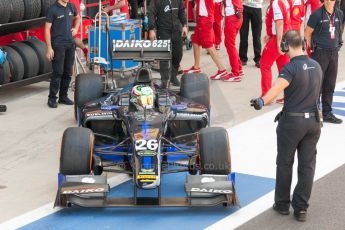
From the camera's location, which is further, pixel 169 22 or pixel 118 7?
pixel 118 7

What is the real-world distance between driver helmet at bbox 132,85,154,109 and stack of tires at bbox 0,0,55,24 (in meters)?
4.13

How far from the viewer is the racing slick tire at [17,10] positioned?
12219mm

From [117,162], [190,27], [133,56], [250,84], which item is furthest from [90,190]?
[190,27]

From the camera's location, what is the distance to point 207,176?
25.2 ft

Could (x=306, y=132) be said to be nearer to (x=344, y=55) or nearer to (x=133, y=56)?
(x=133, y=56)

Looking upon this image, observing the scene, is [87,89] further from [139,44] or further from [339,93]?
[339,93]

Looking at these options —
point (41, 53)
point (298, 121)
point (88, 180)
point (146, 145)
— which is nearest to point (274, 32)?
point (41, 53)

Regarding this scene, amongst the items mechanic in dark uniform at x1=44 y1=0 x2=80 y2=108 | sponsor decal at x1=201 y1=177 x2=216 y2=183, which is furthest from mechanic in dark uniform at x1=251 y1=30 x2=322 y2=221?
mechanic in dark uniform at x1=44 y1=0 x2=80 y2=108

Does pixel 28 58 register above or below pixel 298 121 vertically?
below

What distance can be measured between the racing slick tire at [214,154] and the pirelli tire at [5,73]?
5104mm

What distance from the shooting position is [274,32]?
1202 centimetres

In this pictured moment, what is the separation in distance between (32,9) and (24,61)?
86 cm

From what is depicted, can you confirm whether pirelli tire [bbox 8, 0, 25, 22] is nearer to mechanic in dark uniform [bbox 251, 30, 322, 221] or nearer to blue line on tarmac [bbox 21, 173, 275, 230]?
blue line on tarmac [bbox 21, 173, 275, 230]

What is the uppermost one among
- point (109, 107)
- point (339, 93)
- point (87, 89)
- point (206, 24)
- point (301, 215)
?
point (206, 24)
